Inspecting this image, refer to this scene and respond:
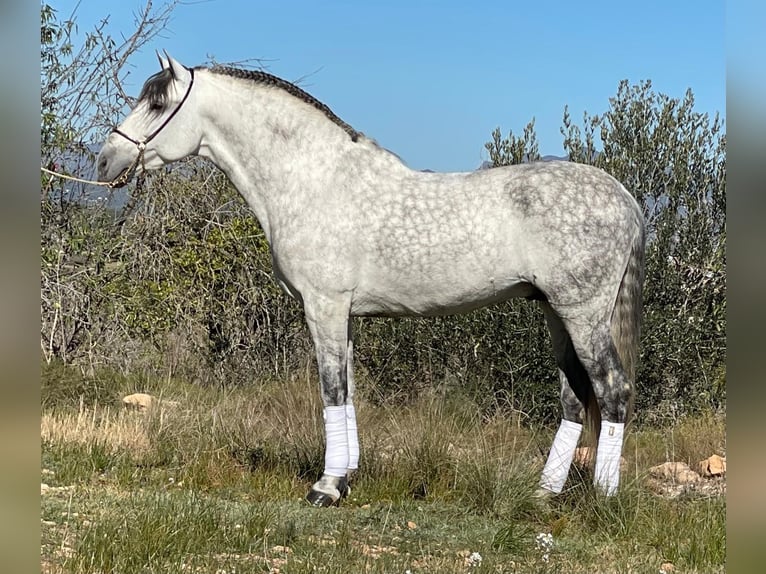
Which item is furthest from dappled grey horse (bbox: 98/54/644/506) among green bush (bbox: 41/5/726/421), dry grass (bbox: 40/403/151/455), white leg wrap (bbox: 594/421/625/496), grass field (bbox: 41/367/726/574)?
green bush (bbox: 41/5/726/421)

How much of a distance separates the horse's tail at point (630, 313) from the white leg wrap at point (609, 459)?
158 millimetres

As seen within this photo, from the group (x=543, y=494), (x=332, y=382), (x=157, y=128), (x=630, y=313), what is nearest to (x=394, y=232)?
(x=332, y=382)

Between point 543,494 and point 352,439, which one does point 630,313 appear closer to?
point 543,494

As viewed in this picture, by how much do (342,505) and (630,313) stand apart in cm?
205

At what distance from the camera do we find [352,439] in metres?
4.98

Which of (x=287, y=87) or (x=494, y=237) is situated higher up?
(x=287, y=87)

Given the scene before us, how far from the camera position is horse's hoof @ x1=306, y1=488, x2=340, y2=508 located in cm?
460

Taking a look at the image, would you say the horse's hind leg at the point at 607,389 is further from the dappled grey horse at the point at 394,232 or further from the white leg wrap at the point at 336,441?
the white leg wrap at the point at 336,441

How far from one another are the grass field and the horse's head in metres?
1.99

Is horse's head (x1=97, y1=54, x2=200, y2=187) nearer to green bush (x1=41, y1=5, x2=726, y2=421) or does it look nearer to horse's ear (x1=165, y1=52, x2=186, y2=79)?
horse's ear (x1=165, y1=52, x2=186, y2=79)

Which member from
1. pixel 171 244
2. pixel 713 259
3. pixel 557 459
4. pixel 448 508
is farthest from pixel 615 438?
pixel 171 244

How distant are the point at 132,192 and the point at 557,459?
643 centimetres

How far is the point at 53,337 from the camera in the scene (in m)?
9.16

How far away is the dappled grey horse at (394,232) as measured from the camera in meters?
4.46
